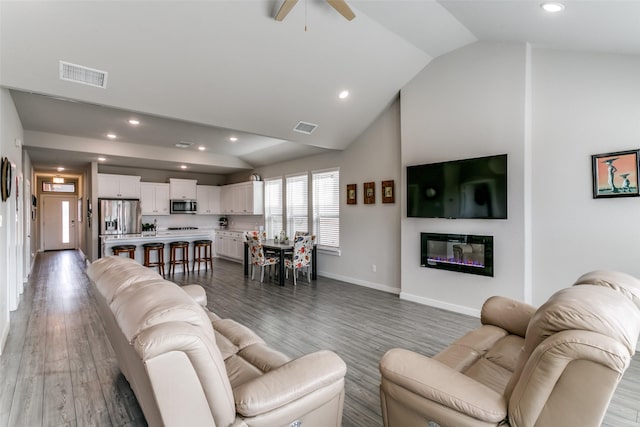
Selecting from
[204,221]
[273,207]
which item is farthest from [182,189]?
[273,207]

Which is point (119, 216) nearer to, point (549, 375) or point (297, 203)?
point (297, 203)

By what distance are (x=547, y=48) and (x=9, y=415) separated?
6124 mm

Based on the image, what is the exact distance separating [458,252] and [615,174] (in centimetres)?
189

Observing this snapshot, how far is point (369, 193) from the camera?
5922 mm

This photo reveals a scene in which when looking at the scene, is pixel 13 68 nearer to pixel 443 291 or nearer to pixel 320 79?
pixel 320 79

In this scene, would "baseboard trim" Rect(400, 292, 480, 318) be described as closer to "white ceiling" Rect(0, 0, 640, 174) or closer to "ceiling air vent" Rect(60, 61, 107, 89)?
"white ceiling" Rect(0, 0, 640, 174)

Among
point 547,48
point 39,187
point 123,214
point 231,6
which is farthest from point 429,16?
point 39,187

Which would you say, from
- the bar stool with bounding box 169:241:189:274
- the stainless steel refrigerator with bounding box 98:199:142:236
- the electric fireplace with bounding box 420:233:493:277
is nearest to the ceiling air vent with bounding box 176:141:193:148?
the bar stool with bounding box 169:241:189:274

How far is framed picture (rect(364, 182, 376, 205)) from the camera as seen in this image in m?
5.86

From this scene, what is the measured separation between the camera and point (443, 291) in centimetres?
464

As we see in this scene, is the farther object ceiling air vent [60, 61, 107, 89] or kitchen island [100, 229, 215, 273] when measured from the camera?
kitchen island [100, 229, 215, 273]

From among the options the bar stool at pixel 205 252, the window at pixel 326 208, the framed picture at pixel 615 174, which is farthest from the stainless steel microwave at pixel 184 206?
the framed picture at pixel 615 174

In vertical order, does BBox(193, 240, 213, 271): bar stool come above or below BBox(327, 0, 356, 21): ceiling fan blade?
below

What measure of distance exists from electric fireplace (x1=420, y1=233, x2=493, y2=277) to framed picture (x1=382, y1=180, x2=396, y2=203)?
961mm
